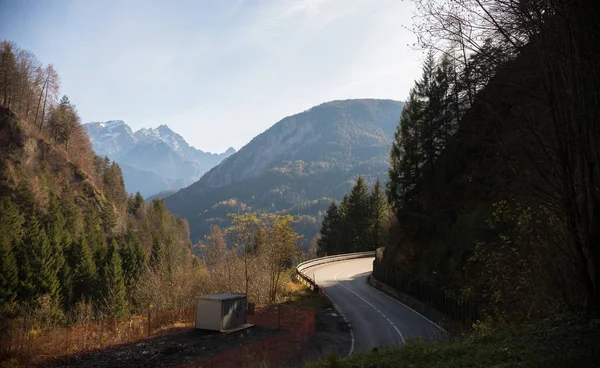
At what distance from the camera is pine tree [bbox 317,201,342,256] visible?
8169cm

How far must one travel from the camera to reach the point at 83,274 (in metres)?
60.0

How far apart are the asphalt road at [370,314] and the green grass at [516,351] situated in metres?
2.83

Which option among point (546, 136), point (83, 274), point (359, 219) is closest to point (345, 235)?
point (359, 219)

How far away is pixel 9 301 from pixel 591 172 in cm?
5616

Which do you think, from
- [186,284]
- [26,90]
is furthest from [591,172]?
[26,90]

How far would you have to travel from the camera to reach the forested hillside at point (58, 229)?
155ft

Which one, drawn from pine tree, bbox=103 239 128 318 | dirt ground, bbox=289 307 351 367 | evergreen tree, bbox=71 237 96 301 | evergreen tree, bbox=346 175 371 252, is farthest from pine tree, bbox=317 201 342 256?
dirt ground, bbox=289 307 351 367

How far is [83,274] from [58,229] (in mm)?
8137

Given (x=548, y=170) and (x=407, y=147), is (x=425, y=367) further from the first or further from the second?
(x=407, y=147)

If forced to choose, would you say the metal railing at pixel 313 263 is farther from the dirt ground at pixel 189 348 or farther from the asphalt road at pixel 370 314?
the dirt ground at pixel 189 348

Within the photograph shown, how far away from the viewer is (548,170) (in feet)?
31.0

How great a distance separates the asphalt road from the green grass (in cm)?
283

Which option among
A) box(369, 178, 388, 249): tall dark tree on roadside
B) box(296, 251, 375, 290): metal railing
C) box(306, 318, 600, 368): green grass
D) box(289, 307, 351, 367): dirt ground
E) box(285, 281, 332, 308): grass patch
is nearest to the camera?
box(306, 318, 600, 368): green grass

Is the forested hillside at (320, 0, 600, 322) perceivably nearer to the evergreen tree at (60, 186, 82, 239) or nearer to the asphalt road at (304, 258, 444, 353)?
the asphalt road at (304, 258, 444, 353)
